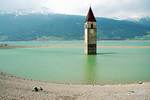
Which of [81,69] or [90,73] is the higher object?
[90,73]

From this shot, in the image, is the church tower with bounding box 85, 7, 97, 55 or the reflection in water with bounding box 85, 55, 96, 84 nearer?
the reflection in water with bounding box 85, 55, 96, 84

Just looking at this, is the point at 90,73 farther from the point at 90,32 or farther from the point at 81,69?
the point at 90,32

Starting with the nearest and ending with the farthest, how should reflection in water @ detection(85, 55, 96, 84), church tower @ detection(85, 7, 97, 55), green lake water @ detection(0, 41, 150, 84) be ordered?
reflection in water @ detection(85, 55, 96, 84) < green lake water @ detection(0, 41, 150, 84) < church tower @ detection(85, 7, 97, 55)

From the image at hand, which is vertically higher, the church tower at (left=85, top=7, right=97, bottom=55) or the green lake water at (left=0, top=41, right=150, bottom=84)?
the church tower at (left=85, top=7, right=97, bottom=55)

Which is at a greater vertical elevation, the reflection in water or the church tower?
the church tower

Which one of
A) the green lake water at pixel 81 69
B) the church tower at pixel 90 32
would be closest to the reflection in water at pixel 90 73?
the green lake water at pixel 81 69

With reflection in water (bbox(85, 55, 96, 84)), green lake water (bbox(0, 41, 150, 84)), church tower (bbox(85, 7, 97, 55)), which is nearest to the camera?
reflection in water (bbox(85, 55, 96, 84))

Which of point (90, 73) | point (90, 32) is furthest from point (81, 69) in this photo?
point (90, 32)

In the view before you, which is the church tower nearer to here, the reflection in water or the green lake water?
the green lake water

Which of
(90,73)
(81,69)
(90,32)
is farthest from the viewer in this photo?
(90,32)

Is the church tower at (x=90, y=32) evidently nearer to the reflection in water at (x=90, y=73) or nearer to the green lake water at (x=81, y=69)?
the green lake water at (x=81, y=69)

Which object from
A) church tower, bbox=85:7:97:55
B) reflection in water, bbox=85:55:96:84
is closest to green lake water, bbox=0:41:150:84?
reflection in water, bbox=85:55:96:84

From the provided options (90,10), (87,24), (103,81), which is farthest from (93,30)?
(103,81)

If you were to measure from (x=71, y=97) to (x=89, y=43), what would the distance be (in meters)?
31.5
